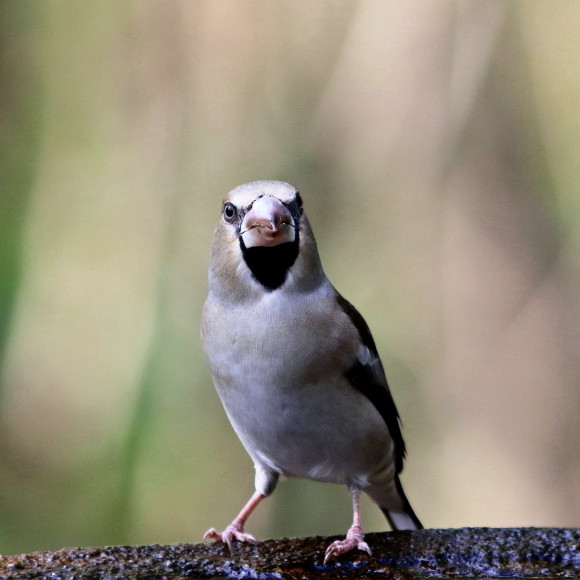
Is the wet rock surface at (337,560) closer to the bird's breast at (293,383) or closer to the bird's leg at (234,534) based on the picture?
the bird's leg at (234,534)

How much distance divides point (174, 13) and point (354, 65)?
1.15 metres

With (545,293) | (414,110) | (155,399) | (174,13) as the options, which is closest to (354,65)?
(414,110)

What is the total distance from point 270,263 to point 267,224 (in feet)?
0.83

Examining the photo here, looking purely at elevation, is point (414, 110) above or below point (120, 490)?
above

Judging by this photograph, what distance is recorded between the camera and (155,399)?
18.5 ft

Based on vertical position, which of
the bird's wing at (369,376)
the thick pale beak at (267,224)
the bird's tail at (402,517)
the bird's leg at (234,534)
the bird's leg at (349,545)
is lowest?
the bird's tail at (402,517)

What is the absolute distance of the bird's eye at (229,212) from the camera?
11.9 ft

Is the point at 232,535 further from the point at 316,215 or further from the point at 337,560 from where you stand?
the point at 316,215

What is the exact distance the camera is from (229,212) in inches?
144

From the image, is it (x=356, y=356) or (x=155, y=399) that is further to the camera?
(x=155, y=399)

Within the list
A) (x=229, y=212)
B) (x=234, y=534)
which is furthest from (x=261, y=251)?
(x=234, y=534)

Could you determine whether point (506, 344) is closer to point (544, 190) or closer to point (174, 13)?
point (544, 190)

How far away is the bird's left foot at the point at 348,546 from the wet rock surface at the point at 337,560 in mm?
21

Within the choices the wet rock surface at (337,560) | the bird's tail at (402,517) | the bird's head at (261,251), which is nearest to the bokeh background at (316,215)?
the bird's tail at (402,517)
